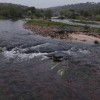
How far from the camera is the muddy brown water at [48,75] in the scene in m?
14.3

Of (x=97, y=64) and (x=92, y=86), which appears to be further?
(x=97, y=64)

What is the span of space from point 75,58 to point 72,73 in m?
5.29

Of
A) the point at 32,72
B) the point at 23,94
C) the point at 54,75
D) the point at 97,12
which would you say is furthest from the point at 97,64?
the point at 97,12

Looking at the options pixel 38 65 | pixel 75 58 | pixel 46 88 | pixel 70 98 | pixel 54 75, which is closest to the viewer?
pixel 70 98

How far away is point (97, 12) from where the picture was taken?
136750 mm

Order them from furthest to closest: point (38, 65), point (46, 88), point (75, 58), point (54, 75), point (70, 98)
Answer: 1. point (75, 58)
2. point (38, 65)
3. point (54, 75)
4. point (46, 88)
5. point (70, 98)

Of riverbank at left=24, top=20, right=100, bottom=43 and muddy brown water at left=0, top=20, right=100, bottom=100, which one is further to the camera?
riverbank at left=24, top=20, right=100, bottom=43

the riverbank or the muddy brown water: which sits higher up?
the muddy brown water

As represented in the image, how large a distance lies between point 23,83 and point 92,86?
5332mm

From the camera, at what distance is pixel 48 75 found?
1778 cm

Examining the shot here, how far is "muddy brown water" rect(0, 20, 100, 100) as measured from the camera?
14280 millimetres

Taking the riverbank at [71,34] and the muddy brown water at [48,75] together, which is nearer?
the muddy brown water at [48,75]

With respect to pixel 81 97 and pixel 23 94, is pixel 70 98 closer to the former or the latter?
pixel 81 97

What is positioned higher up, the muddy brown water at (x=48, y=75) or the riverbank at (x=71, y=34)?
the muddy brown water at (x=48, y=75)
